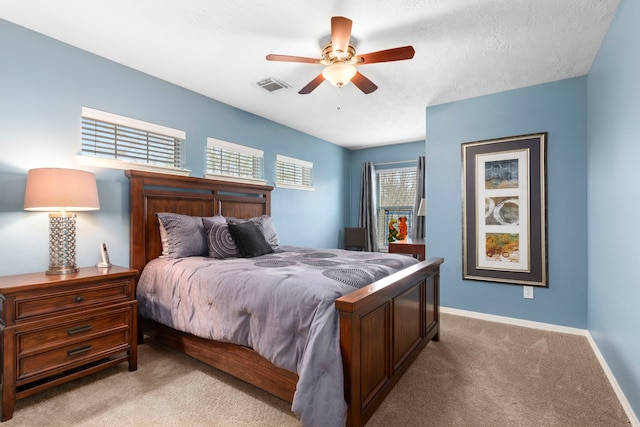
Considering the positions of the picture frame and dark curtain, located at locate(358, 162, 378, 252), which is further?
dark curtain, located at locate(358, 162, 378, 252)

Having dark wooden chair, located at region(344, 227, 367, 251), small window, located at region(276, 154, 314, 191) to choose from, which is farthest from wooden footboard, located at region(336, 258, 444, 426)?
dark wooden chair, located at region(344, 227, 367, 251)

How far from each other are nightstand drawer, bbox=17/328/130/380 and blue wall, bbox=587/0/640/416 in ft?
10.6

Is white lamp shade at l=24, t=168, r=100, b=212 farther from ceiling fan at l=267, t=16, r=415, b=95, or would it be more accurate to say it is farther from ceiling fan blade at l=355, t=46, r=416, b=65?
ceiling fan blade at l=355, t=46, r=416, b=65

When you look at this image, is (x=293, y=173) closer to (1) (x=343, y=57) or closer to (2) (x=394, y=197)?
(2) (x=394, y=197)

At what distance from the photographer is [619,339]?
2066 mm

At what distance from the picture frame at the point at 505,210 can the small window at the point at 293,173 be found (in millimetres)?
2420

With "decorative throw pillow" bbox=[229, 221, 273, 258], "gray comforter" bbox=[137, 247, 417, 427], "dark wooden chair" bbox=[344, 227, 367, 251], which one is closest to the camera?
"gray comforter" bbox=[137, 247, 417, 427]

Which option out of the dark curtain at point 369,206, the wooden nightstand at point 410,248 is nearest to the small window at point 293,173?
the dark curtain at point 369,206

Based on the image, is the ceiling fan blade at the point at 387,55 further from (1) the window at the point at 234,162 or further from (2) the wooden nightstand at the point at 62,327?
(2) the wooden nightstand at the point at 62,327

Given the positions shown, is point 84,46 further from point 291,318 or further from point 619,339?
point 619,339

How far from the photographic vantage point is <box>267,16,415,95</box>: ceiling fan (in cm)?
207

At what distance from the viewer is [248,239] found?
2998 millimetres

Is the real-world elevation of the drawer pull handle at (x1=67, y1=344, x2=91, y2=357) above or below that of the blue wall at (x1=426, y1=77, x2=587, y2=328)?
below

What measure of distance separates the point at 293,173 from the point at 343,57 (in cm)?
281
